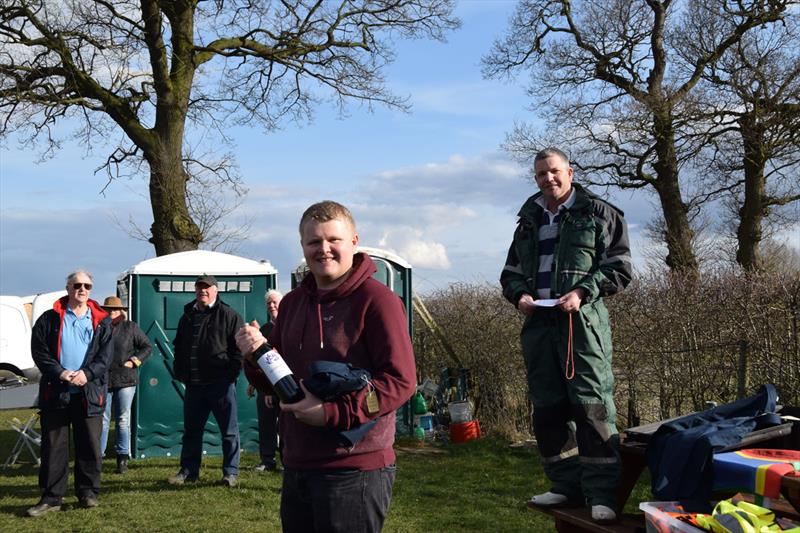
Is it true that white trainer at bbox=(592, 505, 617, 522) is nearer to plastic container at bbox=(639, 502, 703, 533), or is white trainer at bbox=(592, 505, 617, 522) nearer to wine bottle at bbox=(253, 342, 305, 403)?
plastic container at bbox=(639, 502, 703, 533)

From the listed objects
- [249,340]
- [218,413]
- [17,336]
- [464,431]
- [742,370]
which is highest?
[17,336]

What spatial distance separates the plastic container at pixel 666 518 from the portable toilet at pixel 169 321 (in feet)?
23.6

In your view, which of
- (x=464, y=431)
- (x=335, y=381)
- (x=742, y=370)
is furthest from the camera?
(x=464, y=431)

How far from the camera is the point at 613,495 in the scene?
14.7ft

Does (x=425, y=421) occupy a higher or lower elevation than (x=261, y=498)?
higher

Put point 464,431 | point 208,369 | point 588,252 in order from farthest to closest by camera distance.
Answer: point 464,431, point 208,369, point 588,252

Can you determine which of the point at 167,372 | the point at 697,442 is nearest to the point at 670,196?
the point at 167,372

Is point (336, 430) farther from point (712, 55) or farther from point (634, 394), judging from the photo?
point (712, 55)

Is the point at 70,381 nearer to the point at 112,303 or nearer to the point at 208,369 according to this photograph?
the point at 208,369

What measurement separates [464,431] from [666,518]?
743cm

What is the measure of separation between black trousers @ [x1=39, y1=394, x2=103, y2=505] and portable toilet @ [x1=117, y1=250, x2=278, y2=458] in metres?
2.85

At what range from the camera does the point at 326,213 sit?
314cm

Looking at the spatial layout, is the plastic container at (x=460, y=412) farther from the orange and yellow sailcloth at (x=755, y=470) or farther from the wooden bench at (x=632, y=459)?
the orange and yellow sailcloth at (x=755, y=470)

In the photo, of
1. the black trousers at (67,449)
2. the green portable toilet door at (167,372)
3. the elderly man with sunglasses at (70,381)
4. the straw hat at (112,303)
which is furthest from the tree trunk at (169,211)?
the black trousers at (67,449)
